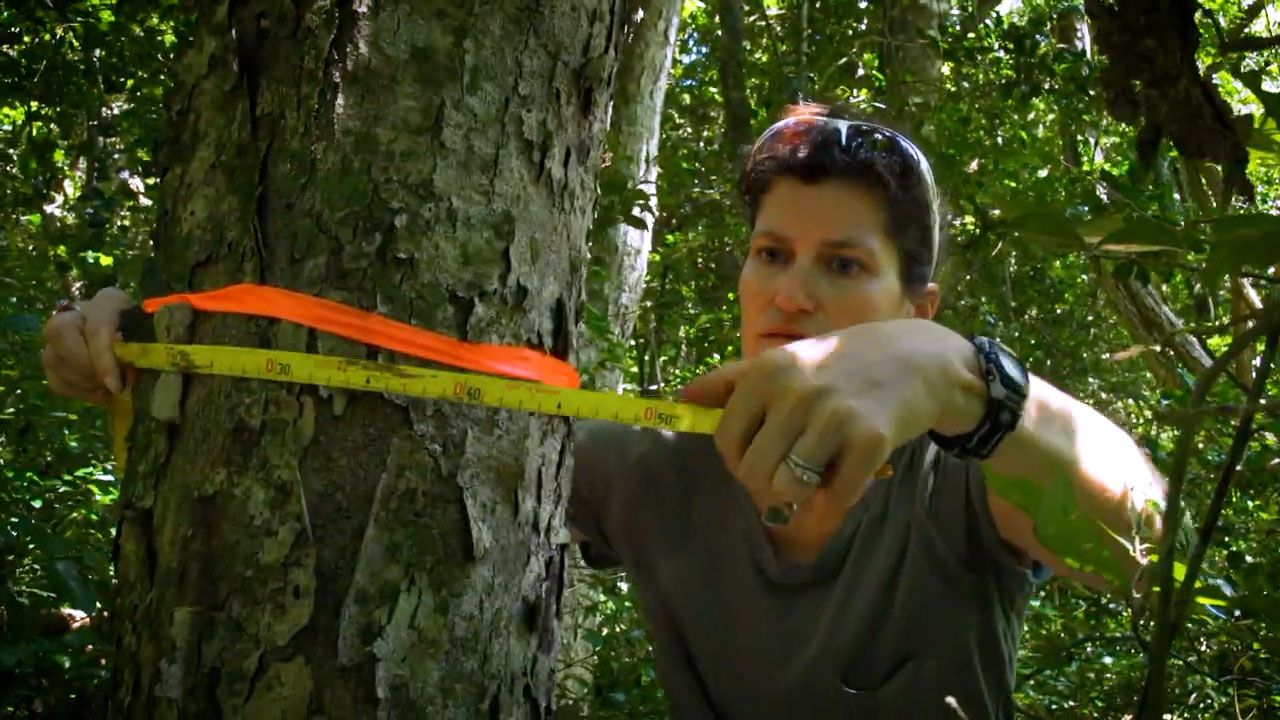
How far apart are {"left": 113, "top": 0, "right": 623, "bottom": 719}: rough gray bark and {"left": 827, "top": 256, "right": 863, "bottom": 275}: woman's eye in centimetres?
69

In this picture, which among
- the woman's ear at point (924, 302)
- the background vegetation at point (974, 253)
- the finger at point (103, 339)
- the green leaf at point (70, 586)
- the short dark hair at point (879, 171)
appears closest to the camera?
the background vegetation at point (974, 253)

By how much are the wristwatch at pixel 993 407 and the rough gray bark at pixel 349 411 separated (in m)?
0.51

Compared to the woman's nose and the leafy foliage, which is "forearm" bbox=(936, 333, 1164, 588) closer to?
the woman's nose

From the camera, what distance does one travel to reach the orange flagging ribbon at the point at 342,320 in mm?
1232

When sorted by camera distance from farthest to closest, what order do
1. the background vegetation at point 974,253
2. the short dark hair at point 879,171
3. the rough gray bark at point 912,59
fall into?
the rough gray bark at point 912,59 < the short dark hair at point 879,171 < the background vegetation at point 974,253

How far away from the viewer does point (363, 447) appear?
122 cm

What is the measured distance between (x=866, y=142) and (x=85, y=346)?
1.29 meters

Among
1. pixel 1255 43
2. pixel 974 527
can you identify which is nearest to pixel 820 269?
pixel 974 527

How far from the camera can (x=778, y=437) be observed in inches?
40.8

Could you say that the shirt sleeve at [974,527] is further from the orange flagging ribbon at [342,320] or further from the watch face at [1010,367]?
→ the orange flagging ribbon at [342,320]

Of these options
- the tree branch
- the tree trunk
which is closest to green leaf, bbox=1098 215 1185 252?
the tree branch

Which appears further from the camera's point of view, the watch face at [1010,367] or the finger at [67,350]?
the finger at [67,350]

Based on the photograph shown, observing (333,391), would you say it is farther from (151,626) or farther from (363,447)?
(151,626)

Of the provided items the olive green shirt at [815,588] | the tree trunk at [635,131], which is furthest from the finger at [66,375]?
the tree trunk at [635,131]
